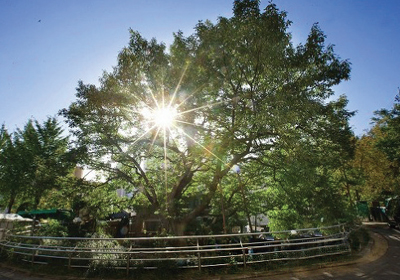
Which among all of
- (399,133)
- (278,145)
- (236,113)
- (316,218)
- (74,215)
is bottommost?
(316,218)

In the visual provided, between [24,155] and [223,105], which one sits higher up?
[24,155]

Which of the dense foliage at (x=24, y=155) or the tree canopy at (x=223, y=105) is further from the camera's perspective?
the dense foliage at (x=24, y=155)

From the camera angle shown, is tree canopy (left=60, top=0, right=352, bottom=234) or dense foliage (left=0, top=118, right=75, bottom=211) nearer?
tree canopy (left=60, top=0, right=352, bottom=234)

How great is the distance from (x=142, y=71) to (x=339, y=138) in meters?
11.0

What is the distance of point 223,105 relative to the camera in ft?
38.8

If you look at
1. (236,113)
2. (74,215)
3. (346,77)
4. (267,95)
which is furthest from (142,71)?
(74,215)

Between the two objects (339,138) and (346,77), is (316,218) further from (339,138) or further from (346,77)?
(346,77)

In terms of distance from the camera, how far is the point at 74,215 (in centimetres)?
1967

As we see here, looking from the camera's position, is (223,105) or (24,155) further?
(24,155)

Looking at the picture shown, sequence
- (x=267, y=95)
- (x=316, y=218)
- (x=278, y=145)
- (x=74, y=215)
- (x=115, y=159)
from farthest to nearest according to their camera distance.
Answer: (x=74, y=215) → (x=316, y=218) → (x=115, y=159) → (x=278, y=145) → (x=267, y=95)

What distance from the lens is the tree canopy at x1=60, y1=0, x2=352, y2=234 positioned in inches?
366

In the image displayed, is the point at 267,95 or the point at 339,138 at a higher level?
the point at 267,95

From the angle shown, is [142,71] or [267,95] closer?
[267,95]

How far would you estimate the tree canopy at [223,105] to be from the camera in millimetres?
9289
